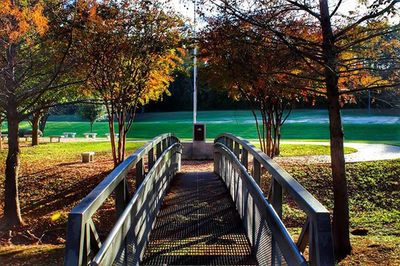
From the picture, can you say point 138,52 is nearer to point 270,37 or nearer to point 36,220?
point 36,220

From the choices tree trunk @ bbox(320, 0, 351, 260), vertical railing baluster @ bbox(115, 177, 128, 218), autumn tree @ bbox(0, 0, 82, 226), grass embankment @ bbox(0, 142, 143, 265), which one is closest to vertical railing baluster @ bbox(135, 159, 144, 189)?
vertical railing baluster @ bbox(115, 177, 128, 218)

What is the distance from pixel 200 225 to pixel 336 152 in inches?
104

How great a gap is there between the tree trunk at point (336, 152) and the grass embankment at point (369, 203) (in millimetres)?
277

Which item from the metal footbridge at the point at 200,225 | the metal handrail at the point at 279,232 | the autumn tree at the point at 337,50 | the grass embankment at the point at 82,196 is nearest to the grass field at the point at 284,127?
the grass embankment at the point at 82,196

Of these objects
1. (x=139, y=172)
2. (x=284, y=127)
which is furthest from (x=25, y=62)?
(x=284, y=127)

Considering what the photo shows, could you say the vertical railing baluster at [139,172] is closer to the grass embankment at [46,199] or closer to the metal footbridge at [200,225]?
the metal footbridge at [200,225]

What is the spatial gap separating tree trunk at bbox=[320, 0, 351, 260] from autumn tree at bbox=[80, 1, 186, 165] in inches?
183

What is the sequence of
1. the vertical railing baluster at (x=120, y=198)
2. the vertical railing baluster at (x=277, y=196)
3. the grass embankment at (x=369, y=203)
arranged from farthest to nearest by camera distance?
the grass embankment at (x=369, y=203) < the vertical railing baluster at (x=120, y=198) < the vertical railing baluster at (x=277, y=196)

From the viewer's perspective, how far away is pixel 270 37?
8047 millimetres

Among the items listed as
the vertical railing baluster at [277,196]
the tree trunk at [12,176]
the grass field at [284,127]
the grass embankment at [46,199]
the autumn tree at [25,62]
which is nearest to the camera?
the vertical railing baluster at [277,196]

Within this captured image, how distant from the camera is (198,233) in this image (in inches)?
257

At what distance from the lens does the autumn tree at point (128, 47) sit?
12148 mm

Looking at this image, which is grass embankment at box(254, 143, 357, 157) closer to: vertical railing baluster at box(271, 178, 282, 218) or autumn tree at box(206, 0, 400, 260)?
autumn tree at box(206, 0, 400, 260)

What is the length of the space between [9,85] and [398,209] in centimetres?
977
